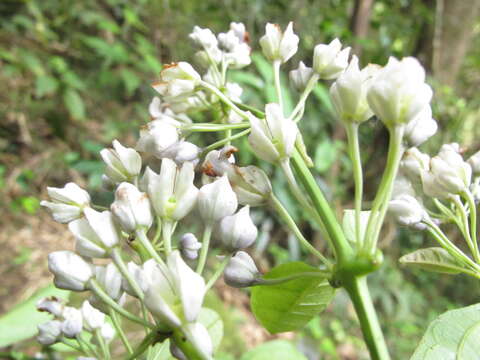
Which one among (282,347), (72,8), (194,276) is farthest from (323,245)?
(194,276)

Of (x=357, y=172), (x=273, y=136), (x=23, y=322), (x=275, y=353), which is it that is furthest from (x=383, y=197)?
(x=23, y=322)

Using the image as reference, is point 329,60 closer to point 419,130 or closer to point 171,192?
point 419,130

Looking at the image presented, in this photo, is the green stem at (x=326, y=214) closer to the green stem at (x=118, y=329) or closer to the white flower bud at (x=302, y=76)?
the white flower bud at (x=302, y=76)

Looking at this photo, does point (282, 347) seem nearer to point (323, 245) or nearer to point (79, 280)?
point (79, 280)

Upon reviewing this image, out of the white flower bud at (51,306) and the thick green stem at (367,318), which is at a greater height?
the thick green stem at (367,318)

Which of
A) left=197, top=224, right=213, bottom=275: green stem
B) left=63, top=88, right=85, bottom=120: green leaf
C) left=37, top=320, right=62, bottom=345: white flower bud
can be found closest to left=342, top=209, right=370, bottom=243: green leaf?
left=197, top=224, right=213, bottom=275: green stem

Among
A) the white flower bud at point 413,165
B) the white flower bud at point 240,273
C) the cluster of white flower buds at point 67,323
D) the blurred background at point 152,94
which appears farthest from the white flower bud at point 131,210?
the blurred background at point 152,94
